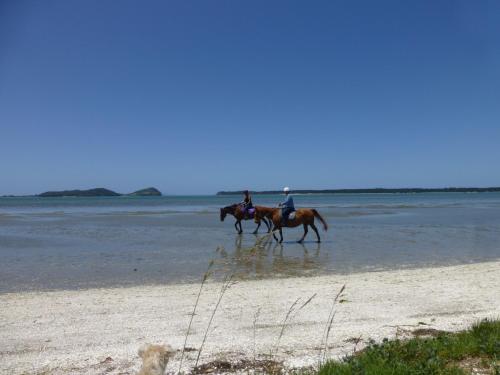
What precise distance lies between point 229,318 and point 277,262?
6486 millimetres

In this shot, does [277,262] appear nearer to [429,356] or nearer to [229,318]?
[229,318]

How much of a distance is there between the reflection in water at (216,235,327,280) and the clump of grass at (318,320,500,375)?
429cm

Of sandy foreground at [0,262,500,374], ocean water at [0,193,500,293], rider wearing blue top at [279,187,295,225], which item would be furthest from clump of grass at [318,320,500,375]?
rider wearing blue top at [279,187,295,225]

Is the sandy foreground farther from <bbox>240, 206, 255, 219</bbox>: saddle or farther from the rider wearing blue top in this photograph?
<bbox>240, 206, 255, 219</bbox>: saddle

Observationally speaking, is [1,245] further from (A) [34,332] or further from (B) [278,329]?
(B) [278,329]

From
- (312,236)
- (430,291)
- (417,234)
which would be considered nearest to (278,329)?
(430,291)

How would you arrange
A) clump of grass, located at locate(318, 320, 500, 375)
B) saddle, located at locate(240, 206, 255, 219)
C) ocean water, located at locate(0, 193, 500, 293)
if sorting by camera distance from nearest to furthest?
clump of grass, located at locate(318, 320, 500, 375), ocean water, located at locate(0, 193, 500, 293), saddle, located at locate(240, 206, 255, 219)

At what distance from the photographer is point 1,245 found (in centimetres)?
1753

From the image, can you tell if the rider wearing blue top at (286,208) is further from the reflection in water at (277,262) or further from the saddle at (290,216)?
the reflection in water at (277,262)

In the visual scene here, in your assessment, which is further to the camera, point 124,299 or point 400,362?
point 124,299

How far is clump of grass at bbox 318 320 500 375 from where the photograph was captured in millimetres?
4039

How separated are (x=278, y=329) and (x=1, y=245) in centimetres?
1539

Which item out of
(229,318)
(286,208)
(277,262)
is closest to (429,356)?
(229,318)

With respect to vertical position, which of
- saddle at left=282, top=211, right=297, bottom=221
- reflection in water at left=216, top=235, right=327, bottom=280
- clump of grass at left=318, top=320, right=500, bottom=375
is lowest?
reflection in water at left=216, top=235, right=327, bottom=280
